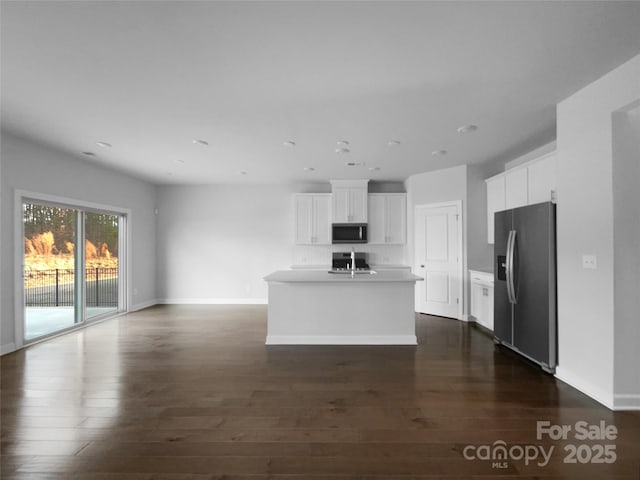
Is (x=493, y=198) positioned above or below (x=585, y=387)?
above

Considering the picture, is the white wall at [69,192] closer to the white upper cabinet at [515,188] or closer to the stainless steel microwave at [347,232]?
the stainless steel microwave at [347,232]

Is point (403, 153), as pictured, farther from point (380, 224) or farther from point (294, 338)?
point (294, 338)

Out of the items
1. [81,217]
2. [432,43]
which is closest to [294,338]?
[432,43]

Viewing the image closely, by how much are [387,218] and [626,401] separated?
4.49m

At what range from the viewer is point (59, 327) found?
15.1 feet

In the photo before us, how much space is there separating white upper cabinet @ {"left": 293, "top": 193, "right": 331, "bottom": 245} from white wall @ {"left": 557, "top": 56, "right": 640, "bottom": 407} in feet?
13.7

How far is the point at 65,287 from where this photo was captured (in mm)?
4652

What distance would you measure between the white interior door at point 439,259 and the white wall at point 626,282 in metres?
2.84

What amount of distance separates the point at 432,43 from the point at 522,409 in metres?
2.79

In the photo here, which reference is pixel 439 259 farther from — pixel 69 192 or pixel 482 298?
pixel 69 192

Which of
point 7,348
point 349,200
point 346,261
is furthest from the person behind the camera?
point 346,261

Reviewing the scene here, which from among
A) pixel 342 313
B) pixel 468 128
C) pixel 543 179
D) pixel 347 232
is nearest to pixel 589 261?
pixel 543 179

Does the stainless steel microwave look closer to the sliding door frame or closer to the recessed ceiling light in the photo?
the recessed ceiling light

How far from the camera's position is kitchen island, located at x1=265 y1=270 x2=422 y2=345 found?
13.3 ft
